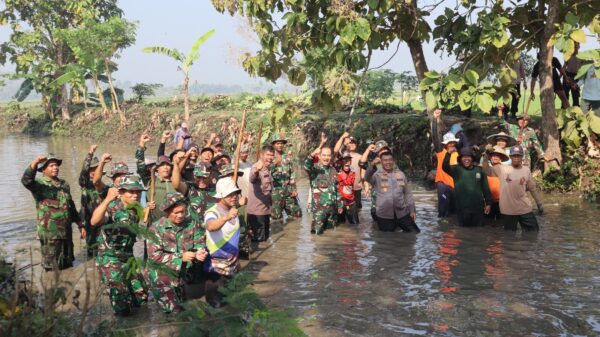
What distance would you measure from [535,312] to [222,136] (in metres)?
20.8

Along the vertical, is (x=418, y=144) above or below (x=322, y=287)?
above

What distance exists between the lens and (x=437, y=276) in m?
8.52

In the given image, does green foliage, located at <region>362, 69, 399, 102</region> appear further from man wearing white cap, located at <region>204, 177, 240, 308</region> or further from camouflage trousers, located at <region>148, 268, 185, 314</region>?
camouflage trousers, located at <region>148, 268, 185, 314</region>

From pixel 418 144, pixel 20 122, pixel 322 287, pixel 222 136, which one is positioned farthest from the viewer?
pixel 20 122

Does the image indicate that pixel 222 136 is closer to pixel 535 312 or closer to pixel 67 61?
pixel 67 61

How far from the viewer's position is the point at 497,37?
11539mm

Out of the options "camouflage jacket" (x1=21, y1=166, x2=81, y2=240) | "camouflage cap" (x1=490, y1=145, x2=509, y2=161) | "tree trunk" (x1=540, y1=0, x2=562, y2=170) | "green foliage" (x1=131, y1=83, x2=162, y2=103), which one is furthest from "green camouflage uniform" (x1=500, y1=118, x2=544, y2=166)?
"green foliage" (x1=131, y1=83, x2=162, y2=103)

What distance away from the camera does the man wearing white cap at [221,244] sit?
729cm

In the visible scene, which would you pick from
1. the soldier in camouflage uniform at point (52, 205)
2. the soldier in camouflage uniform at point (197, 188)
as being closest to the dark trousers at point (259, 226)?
the soldier in camouflage uniform at point (197, 188)

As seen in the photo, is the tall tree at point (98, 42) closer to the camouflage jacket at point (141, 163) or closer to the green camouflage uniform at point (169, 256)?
the camouflage jacket at point (141, 163)

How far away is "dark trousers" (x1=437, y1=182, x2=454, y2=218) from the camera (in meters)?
12.0

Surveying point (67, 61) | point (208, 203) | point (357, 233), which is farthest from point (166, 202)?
point (67, 61)

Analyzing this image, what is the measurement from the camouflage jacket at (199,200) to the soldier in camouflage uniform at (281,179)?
2.79 m

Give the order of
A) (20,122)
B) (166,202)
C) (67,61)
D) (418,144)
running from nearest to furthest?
(166,202), (418,144), (67,61), (20,122)
